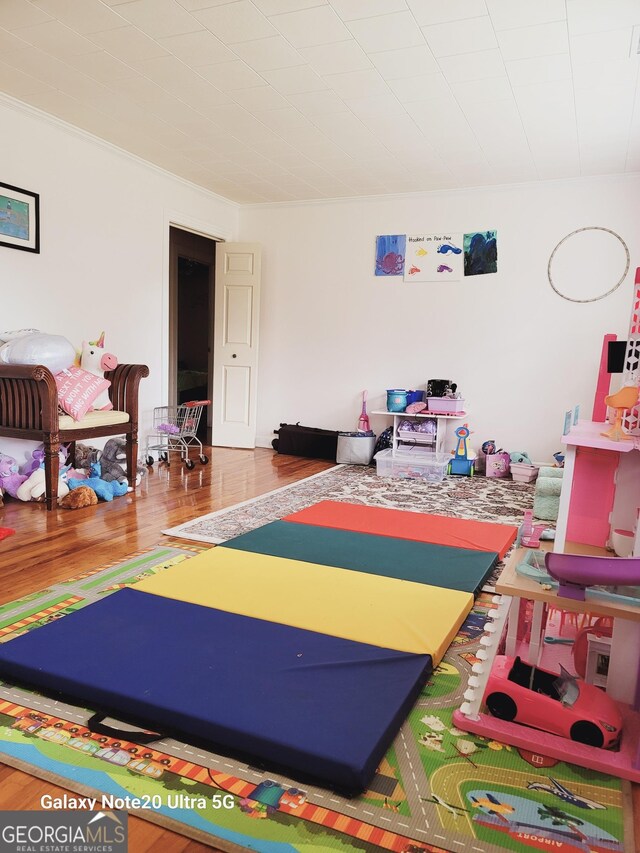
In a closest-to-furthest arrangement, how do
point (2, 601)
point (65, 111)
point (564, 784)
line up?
1. point (564, 784)
2. point (2, 601)
3. point (65, 111)

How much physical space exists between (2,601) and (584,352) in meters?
4.92

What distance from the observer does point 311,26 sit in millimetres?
3066

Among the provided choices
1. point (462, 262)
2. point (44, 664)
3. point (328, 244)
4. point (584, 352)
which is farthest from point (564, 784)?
point (328, 244)

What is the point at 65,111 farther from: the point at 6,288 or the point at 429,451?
the point at 429,451

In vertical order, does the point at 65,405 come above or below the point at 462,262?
below

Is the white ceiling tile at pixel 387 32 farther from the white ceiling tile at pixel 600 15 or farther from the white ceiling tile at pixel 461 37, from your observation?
the white ceiling tile at pixel 600 15

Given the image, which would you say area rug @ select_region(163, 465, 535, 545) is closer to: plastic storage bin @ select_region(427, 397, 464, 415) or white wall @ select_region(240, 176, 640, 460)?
plastic storage bin @ select_region(427, 397, 464, 415)

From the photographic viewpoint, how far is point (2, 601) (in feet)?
7.78

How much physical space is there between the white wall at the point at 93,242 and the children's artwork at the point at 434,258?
6.96 ft

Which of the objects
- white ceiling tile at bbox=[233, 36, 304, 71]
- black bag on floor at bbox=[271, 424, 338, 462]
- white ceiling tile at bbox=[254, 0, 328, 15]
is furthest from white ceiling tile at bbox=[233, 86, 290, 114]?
black bag on floor at bbox=[271, 424, 338, 462]

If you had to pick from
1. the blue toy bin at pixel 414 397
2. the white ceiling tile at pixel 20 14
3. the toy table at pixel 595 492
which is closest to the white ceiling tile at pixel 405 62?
the white ceiling tile at pixel 20 14

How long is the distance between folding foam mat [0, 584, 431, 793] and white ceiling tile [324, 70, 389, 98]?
3098 millimetres

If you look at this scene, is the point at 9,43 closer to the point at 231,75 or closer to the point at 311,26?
the point at 231,75

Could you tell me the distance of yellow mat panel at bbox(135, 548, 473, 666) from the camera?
6.81 feet
